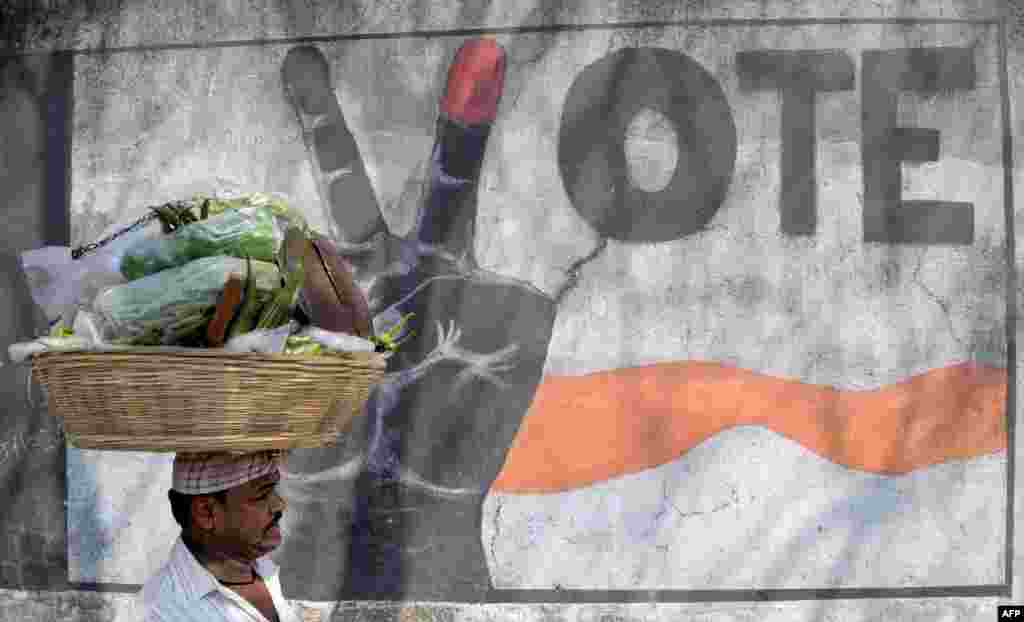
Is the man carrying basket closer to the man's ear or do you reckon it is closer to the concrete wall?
the man's ear

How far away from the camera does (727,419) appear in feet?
19.1

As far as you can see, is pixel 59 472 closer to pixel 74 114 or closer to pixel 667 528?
pixel 74 114

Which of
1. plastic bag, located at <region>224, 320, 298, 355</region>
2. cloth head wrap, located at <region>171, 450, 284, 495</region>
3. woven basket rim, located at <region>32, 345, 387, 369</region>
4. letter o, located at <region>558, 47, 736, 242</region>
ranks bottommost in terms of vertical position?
cloth head wrap, located at <region>171, 450, 284, 495</region>

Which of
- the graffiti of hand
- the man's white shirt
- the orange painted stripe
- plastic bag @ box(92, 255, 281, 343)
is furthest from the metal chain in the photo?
the orange painted stripe

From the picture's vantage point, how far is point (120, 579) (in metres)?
6.11

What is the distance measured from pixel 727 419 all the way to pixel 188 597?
3099 mm

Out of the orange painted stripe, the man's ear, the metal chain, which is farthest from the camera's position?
the orange painted stripe

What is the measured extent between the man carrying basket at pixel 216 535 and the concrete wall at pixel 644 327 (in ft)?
8.48

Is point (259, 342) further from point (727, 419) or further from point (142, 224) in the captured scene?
point (727, 419)

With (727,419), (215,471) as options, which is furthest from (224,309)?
(727,419)

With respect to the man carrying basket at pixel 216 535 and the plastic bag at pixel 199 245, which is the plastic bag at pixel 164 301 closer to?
the plastic bag at pixel 199 245

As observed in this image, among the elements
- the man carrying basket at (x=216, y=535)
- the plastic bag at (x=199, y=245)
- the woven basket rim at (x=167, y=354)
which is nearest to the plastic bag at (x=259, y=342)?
the woven basket rim at (x=167, y=354)

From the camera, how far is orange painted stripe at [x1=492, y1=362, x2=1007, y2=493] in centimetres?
571

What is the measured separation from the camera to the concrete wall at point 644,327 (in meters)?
5.73
